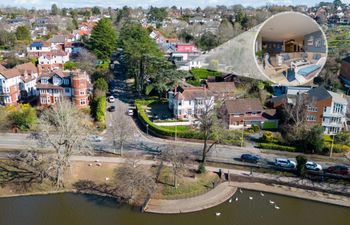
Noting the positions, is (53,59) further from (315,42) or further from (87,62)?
(315,42)

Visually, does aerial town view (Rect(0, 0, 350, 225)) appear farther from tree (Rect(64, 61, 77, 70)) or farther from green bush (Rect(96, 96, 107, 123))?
tree (Rect(64, 61, 77, 70))

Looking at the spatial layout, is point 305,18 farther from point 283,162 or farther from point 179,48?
point 179,48

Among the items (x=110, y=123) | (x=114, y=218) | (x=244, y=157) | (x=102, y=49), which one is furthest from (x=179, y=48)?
(x=114, y=218)

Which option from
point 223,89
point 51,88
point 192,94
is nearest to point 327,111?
point 223,89

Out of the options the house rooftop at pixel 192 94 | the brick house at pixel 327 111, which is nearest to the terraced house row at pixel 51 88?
the house rooftop at pixel 192 94

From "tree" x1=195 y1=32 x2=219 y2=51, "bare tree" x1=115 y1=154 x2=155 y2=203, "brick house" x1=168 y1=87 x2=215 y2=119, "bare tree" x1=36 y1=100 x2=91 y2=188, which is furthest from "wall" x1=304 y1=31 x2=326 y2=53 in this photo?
"tree" x1=195 y1=32 x2=219 y2=51
